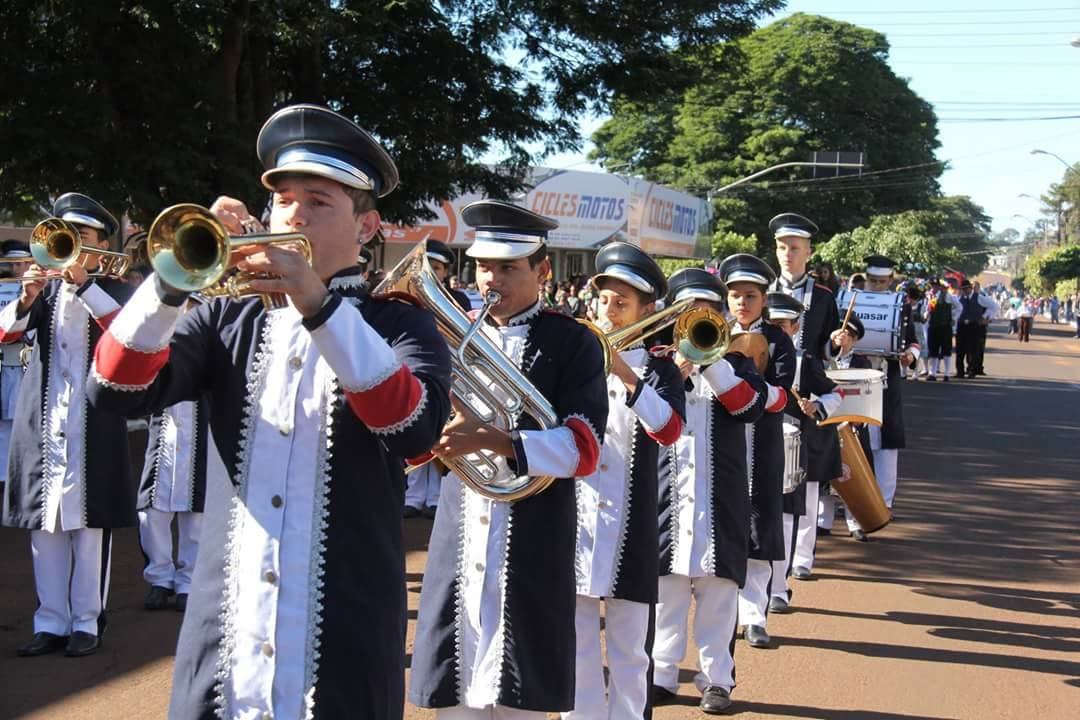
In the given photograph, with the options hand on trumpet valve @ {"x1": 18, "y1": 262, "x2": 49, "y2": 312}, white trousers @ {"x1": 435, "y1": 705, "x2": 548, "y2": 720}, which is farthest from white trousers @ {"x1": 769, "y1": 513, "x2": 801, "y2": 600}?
hand on trumpet valve @ {"x1": 18, "y1": 262, "x2": 49, "y2": 312}

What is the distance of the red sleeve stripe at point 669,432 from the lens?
16.7 feet

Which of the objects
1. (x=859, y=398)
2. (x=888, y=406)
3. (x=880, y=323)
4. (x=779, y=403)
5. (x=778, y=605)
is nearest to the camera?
(x=779, y=403)

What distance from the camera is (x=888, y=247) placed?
35531 millimetres

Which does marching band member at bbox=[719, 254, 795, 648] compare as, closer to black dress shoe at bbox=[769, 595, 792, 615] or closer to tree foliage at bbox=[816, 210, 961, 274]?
black dress shoe at bbox=[769, 595, 792, 615]

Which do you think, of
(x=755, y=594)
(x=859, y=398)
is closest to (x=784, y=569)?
(x=755, y=594)

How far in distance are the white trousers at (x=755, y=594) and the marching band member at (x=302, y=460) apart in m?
4.34

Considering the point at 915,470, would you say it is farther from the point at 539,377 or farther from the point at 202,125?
the point at 539,377

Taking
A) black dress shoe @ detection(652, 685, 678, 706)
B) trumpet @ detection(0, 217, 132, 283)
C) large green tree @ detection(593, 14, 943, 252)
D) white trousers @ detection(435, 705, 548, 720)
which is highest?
large green tree @ detection(593, 14, 943, 252)

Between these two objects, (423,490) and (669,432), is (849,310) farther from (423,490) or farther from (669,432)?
(669,432)

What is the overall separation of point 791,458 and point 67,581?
399 centimetres

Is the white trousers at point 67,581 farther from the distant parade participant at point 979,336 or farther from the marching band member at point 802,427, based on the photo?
the distant parade participant at point 979,336

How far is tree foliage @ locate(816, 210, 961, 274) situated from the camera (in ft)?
116

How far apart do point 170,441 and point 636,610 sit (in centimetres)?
366

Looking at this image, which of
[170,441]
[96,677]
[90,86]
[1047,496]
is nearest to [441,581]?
[96,677]
